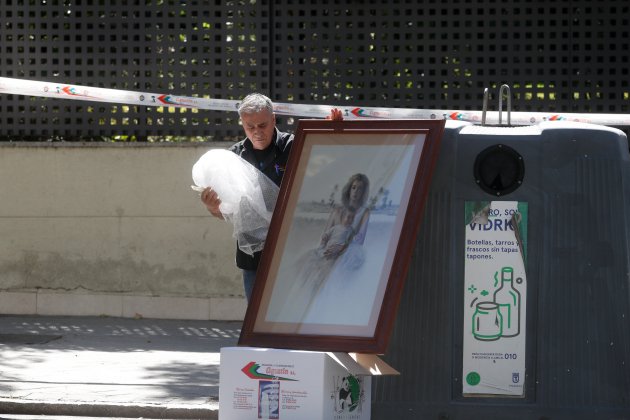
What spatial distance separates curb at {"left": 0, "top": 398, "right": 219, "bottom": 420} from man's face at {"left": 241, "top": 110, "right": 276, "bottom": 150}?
1.65m

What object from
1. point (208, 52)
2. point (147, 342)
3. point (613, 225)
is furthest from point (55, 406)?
point (208, 52)

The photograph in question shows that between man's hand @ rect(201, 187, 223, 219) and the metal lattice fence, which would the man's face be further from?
the metal lattice fence

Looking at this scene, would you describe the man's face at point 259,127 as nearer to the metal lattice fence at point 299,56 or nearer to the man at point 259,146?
the man at point 259,146

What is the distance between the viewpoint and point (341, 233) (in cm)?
516

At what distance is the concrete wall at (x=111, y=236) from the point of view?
34.8 feet

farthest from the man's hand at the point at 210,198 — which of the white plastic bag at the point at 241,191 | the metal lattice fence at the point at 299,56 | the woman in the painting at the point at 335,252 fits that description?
the metal lattice fence at the point at 299,56

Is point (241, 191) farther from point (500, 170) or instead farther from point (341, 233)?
point (500, 170)

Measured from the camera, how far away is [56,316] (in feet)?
35.2

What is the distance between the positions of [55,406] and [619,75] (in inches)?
229

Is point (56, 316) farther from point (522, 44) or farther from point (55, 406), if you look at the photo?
point (522, 44)

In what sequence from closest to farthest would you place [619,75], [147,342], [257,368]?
[257,368] → [147,342] → [619,75]

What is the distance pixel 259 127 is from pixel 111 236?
4.78 metres

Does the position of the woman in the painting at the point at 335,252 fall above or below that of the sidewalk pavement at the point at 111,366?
above

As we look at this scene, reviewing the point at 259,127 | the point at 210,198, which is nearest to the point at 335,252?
the point at 210,198
